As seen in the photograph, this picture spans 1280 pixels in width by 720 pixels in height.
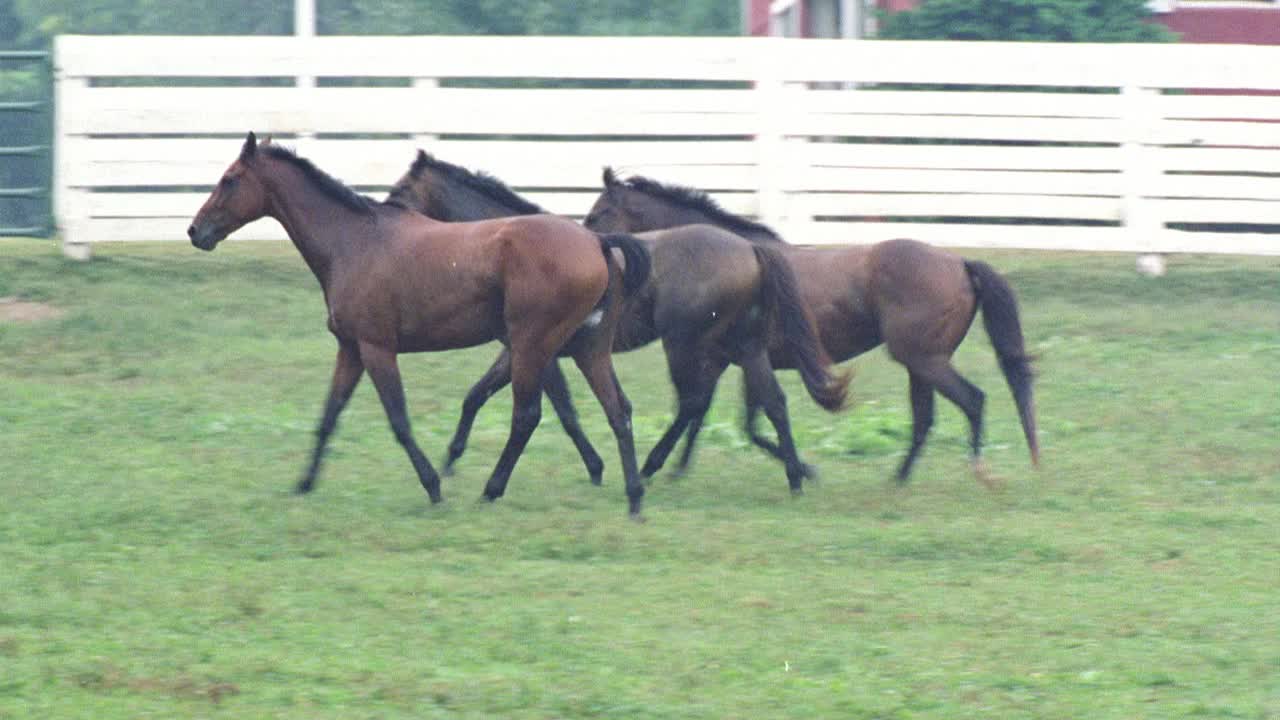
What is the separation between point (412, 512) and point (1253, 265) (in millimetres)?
9609

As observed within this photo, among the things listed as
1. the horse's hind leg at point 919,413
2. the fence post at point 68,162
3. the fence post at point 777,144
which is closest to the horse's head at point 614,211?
the horse's hind leg at point 919,413

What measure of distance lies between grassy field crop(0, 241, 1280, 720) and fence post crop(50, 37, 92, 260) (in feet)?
5.46

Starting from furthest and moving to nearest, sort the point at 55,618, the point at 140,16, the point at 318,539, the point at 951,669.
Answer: the point at 140,16, the point at 318,539, the point at 55,618, the point at 951,669

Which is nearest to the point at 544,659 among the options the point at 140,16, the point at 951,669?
the point at 951,669

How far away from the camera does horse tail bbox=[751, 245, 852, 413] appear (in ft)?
30.9

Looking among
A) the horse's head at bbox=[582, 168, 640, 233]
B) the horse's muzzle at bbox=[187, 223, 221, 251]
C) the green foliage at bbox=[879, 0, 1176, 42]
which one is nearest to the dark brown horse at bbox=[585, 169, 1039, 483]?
the horse's head at bbox=[582, 168, 640, 233]

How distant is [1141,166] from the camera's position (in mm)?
15227

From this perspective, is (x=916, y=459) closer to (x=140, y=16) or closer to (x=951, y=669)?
(x=951, y=669)

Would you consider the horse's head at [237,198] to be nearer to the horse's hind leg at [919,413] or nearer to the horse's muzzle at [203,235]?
the horse's muzzle at [203,235]

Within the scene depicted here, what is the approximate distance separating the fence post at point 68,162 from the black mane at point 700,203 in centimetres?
603

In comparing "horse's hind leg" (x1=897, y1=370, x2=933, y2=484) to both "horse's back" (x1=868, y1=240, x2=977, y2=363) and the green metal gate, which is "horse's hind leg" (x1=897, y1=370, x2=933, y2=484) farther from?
the green metal gate

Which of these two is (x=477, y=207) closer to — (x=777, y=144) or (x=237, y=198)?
(x=237, y=198)

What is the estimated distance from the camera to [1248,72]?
1535 cm

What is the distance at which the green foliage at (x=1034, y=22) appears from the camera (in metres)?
17.7
